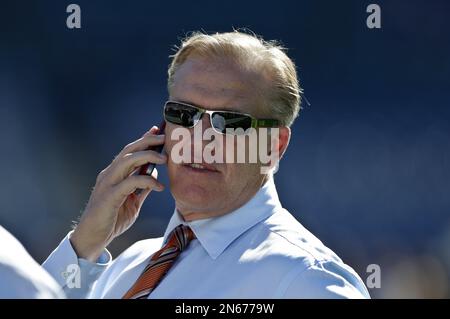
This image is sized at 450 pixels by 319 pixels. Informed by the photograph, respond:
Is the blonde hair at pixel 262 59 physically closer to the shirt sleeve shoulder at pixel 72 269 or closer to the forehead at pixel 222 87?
the forehead at pixel 222 87

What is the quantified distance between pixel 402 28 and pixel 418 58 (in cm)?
28

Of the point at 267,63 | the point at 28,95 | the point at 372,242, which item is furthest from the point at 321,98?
the point at 267,63

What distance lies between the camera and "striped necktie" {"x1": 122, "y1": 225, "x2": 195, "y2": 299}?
6.59 feet

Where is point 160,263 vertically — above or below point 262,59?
below

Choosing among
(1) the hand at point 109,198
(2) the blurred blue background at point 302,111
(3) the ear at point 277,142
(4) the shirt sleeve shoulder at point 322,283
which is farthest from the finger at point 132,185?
(2) the blurred blue background at point 302,111

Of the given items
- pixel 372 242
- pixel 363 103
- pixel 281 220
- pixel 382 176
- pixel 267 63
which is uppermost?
pixel 267 63

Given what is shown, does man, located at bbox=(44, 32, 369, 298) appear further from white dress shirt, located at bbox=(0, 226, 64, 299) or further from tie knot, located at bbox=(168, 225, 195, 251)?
white dress shirt, located at bbox=(0, 226, 64, 299)

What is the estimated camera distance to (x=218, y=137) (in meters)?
2.12

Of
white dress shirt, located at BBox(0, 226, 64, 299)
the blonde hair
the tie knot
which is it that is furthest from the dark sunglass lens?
white dress shirt, located at BBox(0, 226, 64, 299)

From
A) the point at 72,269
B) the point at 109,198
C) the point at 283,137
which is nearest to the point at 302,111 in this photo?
the point at 283,137

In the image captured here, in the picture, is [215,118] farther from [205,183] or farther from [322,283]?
[322,283]

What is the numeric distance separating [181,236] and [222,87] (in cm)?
46

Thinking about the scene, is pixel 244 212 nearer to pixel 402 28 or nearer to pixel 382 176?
pixel 382 176

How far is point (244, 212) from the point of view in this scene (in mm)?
2123
